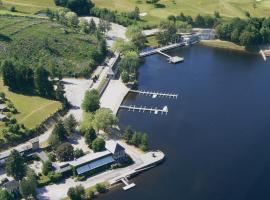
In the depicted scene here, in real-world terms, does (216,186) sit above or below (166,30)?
below

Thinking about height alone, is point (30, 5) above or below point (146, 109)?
above

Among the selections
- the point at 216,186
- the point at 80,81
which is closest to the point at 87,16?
the point at 80,81

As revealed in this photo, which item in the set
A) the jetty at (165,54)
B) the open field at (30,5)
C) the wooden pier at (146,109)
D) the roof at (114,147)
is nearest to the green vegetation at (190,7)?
the open field at (30,5)

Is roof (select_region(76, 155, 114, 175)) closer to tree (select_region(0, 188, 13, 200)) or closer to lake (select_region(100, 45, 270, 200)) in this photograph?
lake (select_region(100, 45, 270, 200))

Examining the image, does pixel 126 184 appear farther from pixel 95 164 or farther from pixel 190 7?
pixel 190 7

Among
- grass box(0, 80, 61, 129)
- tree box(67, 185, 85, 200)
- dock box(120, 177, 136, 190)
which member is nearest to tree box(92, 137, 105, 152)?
dock box(120, 177, 136, 190)

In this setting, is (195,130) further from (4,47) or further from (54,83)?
(4,47)

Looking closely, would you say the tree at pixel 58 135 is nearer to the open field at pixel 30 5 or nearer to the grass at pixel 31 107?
the grass at pixel 31 107

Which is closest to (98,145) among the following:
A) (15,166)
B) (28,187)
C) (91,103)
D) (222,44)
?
(15,166)
